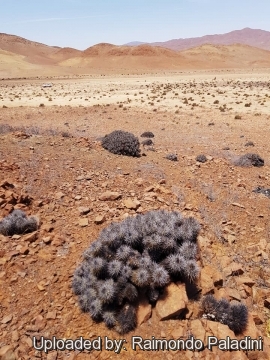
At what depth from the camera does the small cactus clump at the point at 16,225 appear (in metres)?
5.64

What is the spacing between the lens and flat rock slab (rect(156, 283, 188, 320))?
4234mm

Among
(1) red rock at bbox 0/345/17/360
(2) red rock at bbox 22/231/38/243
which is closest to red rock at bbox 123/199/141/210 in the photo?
(2) red rock at bbox 22/231/38/243

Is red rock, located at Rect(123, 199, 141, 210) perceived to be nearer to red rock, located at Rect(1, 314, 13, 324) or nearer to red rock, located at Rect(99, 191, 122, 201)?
red rock, located at Rect(99, 191, 122, 201)

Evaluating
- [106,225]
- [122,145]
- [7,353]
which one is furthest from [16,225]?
[122,145]

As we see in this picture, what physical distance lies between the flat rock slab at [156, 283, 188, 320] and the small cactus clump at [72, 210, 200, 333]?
109mm

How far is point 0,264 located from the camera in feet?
16.2

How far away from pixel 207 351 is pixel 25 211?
423cm

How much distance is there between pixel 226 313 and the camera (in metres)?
4.36

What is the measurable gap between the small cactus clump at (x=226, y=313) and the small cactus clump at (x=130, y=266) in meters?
0.41

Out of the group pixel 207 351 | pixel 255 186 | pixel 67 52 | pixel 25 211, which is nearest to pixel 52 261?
pixel 25 211

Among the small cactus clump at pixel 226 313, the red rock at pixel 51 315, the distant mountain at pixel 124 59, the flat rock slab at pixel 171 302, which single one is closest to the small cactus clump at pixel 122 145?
the flat rock slab at pixel 171 302

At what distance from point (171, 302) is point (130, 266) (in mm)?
749

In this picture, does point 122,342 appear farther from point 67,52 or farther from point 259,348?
point 67,52

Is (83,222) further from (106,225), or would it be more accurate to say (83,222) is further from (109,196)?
(109,196)
